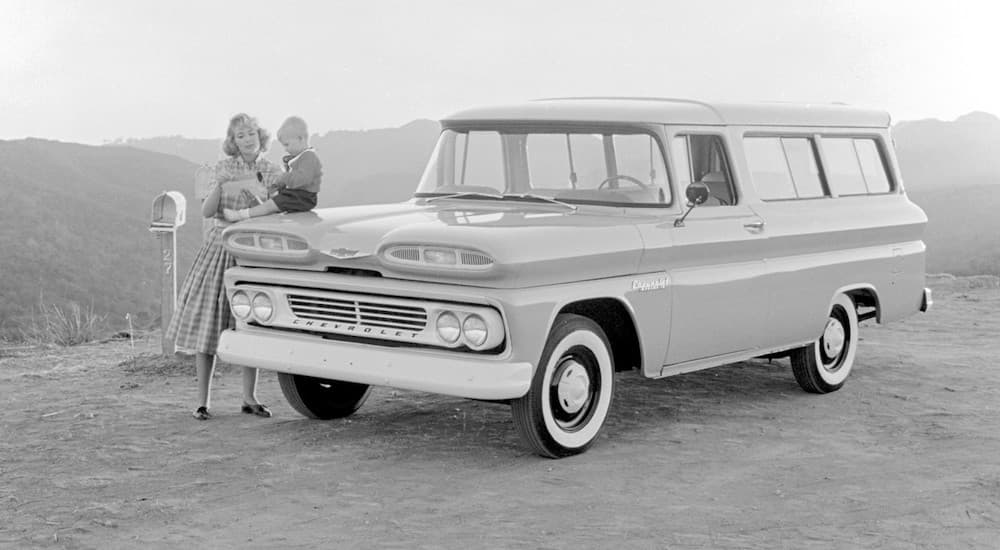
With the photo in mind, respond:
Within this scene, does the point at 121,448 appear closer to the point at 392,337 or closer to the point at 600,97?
the point at 392,337

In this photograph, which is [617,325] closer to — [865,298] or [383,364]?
[383,364]

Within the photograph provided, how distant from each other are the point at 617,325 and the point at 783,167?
2.15 meters

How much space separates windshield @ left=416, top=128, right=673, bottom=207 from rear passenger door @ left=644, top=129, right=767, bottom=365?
0.69 ft

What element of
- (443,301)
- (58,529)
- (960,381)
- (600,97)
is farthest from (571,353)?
(960,381)

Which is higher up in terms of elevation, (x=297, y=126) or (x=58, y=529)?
(x=297, y=126)

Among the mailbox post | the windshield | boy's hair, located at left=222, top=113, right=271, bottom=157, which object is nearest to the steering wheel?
the windshield

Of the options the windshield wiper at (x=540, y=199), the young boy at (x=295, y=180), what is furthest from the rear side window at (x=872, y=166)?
the young boy at (x=295, y=180)

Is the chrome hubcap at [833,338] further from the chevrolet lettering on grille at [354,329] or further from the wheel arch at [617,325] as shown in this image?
the chevrolet lettering on grille at [354,329]

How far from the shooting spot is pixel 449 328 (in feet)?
23.0

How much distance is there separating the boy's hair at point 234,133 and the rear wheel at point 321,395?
142cm

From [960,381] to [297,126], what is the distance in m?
5.52

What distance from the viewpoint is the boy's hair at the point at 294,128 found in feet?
27.2

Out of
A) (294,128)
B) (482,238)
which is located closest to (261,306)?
(294,128)

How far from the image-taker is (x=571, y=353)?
291 inches
